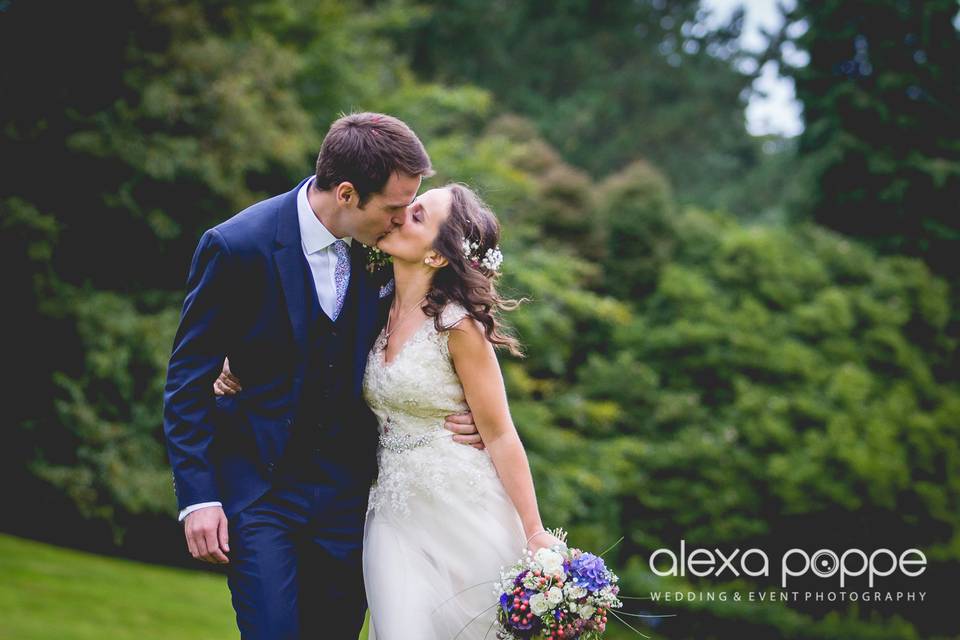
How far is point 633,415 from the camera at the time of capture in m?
14.6

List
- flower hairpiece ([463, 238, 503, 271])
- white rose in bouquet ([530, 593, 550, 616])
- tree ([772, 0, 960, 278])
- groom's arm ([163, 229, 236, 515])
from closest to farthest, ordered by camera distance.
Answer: white rose in bouquet ([530, 593, 550, 616]) → groom's arm ([163, 229, 236, 515]) → flower hairpiece ([463, 238, 503, 271]) → tree ([772, 0, 960, 278])

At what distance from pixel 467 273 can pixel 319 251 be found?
1.72 feet

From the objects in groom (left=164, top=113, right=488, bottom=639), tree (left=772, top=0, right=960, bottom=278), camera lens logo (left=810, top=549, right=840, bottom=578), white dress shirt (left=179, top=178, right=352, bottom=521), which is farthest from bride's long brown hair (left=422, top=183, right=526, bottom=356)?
tree (left=772, top=0, right=960, bottom=278)

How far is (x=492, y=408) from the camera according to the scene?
11.0 feet

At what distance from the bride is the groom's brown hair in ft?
0.83

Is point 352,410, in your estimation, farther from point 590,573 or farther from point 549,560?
point 590,573

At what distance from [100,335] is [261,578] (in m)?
7.84

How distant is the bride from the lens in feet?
10.8

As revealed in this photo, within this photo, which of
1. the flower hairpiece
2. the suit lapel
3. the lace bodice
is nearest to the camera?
the suit lapel

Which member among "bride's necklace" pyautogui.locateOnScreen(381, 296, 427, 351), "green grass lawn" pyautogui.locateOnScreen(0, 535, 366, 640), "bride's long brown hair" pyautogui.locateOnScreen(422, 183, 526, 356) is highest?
"bride's long brown hair" pyautogui.locateOnScreen(422, 183, 526, 356)

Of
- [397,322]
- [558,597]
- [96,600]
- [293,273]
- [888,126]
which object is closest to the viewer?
[558,597]

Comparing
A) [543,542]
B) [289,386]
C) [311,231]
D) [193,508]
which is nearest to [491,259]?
[311,231]

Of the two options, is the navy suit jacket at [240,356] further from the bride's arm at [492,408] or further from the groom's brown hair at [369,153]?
the bride's arm at [492,408]

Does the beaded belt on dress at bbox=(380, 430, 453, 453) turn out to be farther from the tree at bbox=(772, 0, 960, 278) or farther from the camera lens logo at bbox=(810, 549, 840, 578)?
the tree at bbox=(772, 0, 960, 278)
